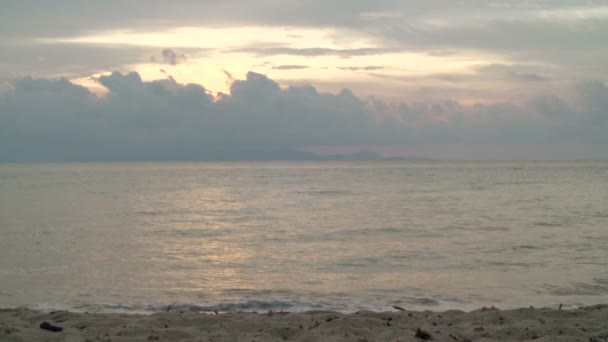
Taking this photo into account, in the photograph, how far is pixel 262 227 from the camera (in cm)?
2566

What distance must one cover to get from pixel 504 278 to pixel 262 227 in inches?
531

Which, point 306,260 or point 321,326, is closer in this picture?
point 321,326

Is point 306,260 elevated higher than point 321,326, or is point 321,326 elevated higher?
point 321,326

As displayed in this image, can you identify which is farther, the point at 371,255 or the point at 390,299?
the point at 371,255

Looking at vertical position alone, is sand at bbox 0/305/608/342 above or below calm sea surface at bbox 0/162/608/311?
above

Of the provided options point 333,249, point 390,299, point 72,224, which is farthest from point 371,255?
point 72,224

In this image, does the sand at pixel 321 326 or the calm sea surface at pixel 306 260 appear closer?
the sand at pixel 321 326

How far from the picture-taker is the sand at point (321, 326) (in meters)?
7.72

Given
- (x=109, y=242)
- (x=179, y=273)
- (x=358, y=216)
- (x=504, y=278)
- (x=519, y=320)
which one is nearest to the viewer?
(x=519, y=320)

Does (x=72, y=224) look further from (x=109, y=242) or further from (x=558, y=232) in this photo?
(x=558, y=232)

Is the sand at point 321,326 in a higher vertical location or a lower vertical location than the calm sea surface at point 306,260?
higher

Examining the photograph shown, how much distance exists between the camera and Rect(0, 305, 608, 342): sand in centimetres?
772

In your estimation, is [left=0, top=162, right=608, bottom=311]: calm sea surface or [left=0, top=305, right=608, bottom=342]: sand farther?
[left=0, top=162, right=608, bottom=311]: calm sea surface

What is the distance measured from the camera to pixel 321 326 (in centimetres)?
845
